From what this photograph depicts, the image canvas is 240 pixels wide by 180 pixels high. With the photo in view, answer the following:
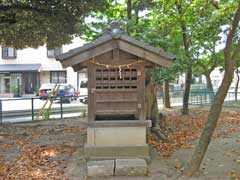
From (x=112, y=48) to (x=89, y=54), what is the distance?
499 millimetres

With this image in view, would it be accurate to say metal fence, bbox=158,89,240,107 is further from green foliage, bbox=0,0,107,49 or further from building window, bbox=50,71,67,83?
building window, bbox=50,71,67,83

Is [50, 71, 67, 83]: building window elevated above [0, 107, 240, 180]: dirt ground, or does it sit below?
above

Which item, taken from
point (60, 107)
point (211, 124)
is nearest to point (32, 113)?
point (60, 107)

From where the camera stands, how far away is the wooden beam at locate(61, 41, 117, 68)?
24.2ft

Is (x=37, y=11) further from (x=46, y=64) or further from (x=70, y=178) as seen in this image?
(x=46, y=64)

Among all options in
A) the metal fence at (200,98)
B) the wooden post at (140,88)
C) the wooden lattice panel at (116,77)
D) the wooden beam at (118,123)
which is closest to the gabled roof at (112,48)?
the wooden post at (140,88)

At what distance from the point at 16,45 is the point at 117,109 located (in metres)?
10.3

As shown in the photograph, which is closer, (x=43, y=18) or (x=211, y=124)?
(x=211, y=124)

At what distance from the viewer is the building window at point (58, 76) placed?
141 feet

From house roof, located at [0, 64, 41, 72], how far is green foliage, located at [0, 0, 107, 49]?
26.6 meters

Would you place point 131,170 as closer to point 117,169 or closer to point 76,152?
point 117,169

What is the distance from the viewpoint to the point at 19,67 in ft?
140

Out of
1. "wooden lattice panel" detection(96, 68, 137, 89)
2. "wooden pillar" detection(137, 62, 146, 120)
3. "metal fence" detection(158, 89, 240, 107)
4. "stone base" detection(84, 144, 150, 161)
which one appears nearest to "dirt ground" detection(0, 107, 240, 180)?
"stone base" detection(84, 144, 150, 161)

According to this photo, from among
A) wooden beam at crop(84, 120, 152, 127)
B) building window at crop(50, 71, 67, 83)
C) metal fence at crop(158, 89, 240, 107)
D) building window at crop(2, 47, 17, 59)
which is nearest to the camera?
wooden beam at crop(84, 120, 152, 127)
